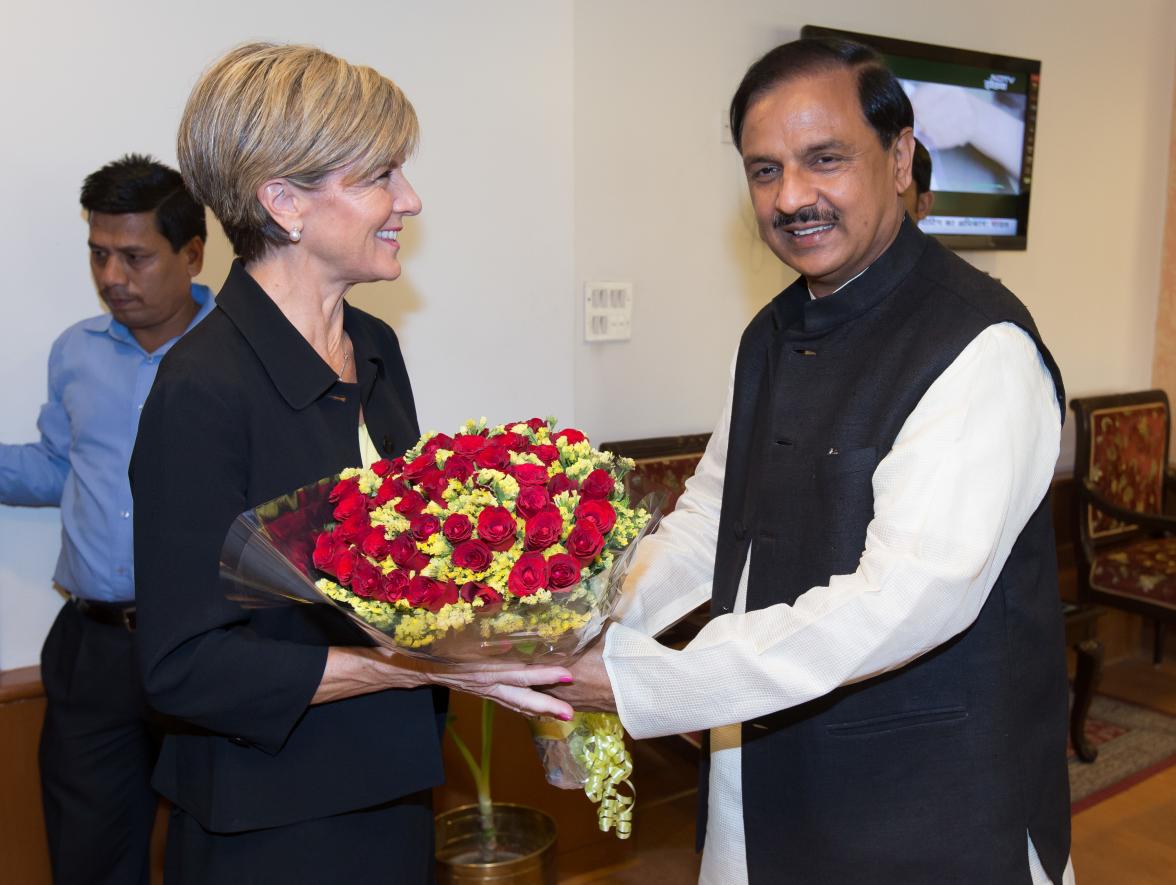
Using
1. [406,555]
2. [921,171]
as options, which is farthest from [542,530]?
[921,171]

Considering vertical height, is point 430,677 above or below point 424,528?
below

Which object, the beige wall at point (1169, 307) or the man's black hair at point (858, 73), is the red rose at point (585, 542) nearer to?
the man's black hair at point (858, 73)

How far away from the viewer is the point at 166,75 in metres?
2.65

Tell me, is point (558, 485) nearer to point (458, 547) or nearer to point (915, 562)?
point (458, 547)

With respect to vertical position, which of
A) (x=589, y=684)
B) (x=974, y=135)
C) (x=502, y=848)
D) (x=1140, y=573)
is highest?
(x=974, y=135)

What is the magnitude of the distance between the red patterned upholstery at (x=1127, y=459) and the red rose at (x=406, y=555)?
3919 mm

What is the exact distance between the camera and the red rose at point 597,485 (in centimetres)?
135

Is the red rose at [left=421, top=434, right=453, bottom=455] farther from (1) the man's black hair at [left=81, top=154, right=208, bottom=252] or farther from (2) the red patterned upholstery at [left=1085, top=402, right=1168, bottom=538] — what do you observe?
(2) the red patterned upholstery at [left=1085, top=402, right=1168, bottom=538]

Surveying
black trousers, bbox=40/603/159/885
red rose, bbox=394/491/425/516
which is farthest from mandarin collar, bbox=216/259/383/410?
black trousers, bbox=40/603/159/885

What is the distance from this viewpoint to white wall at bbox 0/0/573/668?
8.35 ft

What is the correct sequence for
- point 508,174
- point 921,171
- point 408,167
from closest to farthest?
1. point 408,167
2. point 508,174
3. point 921,171

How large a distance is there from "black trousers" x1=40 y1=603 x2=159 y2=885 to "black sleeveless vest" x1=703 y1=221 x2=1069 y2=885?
1.56 m

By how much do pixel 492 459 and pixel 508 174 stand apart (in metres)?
2.00

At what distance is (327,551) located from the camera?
128 centimetres
